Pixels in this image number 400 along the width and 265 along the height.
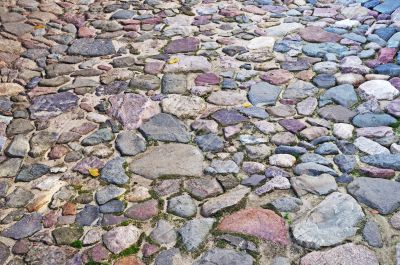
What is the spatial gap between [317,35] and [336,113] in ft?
4.58

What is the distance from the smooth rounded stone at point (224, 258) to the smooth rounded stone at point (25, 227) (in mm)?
864

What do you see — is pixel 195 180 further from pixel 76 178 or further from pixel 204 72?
pixel 204 72

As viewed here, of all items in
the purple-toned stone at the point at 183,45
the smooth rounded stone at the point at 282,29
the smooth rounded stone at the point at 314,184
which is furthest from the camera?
the smooth rounded stone at the point at 282,29

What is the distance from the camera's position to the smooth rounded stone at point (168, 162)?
281 centimetres

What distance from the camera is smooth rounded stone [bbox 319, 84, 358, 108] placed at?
134 inches

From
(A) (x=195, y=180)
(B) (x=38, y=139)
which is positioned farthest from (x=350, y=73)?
(B) (x=38, y=139)

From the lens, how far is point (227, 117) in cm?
330

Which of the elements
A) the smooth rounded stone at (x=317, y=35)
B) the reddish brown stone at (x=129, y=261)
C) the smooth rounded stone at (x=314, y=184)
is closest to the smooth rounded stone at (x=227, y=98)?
the smooth rounded stone at (x=314, y=184)

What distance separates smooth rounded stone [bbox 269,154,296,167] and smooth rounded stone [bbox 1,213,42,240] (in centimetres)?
132

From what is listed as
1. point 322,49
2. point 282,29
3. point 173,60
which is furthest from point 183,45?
point 322,49

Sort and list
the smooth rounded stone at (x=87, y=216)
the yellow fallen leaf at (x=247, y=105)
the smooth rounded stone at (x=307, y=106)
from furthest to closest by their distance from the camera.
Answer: the yellow fallen leaf at (x=247, y=105) → the smooth rounded stone at (x=307, y=106) → the smooth rounded stone at (x=87, y=216)

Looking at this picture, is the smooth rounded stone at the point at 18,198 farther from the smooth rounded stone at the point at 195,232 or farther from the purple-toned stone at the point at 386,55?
the purple-toned stone at the point at 386,55

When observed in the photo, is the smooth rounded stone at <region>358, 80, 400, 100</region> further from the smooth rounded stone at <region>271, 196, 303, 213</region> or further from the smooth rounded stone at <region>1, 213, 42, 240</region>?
the smooth rounded stone at <region>1, 213, 42, 240</region>

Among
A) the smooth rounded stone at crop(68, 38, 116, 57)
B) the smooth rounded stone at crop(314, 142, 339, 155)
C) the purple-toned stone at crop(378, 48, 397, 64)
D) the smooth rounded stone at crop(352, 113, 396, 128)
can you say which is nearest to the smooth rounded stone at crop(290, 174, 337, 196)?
the smooth rounded stone at crop(314, 142, 339, 155)
